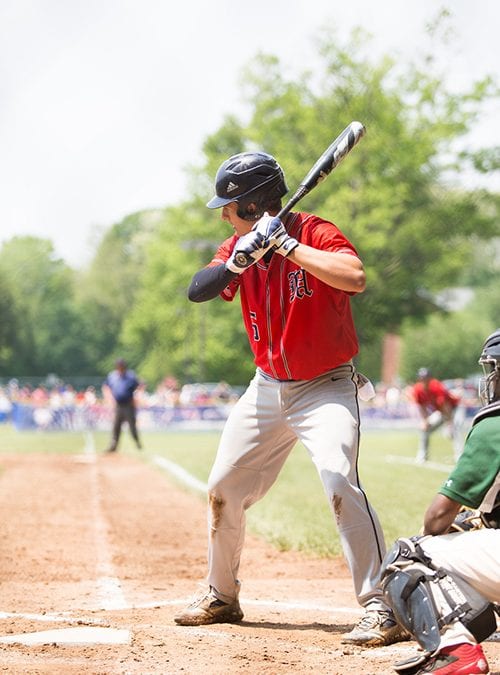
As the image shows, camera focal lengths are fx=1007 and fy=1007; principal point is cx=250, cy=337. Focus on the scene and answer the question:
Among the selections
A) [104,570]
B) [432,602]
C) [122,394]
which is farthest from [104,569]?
[122,394]

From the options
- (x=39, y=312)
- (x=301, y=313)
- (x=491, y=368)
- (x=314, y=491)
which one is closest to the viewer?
(x=491, y=368)

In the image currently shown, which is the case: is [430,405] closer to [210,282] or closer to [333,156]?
[333,156]

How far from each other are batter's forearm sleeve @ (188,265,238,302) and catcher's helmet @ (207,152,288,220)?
35cm

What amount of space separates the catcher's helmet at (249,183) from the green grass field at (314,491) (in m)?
4.00

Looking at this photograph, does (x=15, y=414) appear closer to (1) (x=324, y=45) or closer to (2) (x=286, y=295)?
(1) (x=324, y=45)

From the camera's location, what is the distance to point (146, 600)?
618cm

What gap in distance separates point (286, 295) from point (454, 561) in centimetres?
172

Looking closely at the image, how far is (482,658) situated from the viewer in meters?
3.72

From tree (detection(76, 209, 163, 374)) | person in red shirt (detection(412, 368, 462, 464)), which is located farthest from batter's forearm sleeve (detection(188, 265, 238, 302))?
tree (detection(76, 209, 163, 374))

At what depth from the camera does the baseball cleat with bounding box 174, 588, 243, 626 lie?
17.4ft

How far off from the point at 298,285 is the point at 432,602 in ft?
5.94

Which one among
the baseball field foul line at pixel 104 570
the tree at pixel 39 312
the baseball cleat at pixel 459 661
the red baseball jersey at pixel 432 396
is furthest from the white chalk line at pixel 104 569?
the tree at pixel 39 312

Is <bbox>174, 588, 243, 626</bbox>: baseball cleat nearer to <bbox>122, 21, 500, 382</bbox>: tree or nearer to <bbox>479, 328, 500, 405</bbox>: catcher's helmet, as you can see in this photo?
<bbox>479, 328, 500, 405</bbox>: catcher's helmet

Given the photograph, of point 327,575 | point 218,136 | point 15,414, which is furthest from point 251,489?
point 218,136
